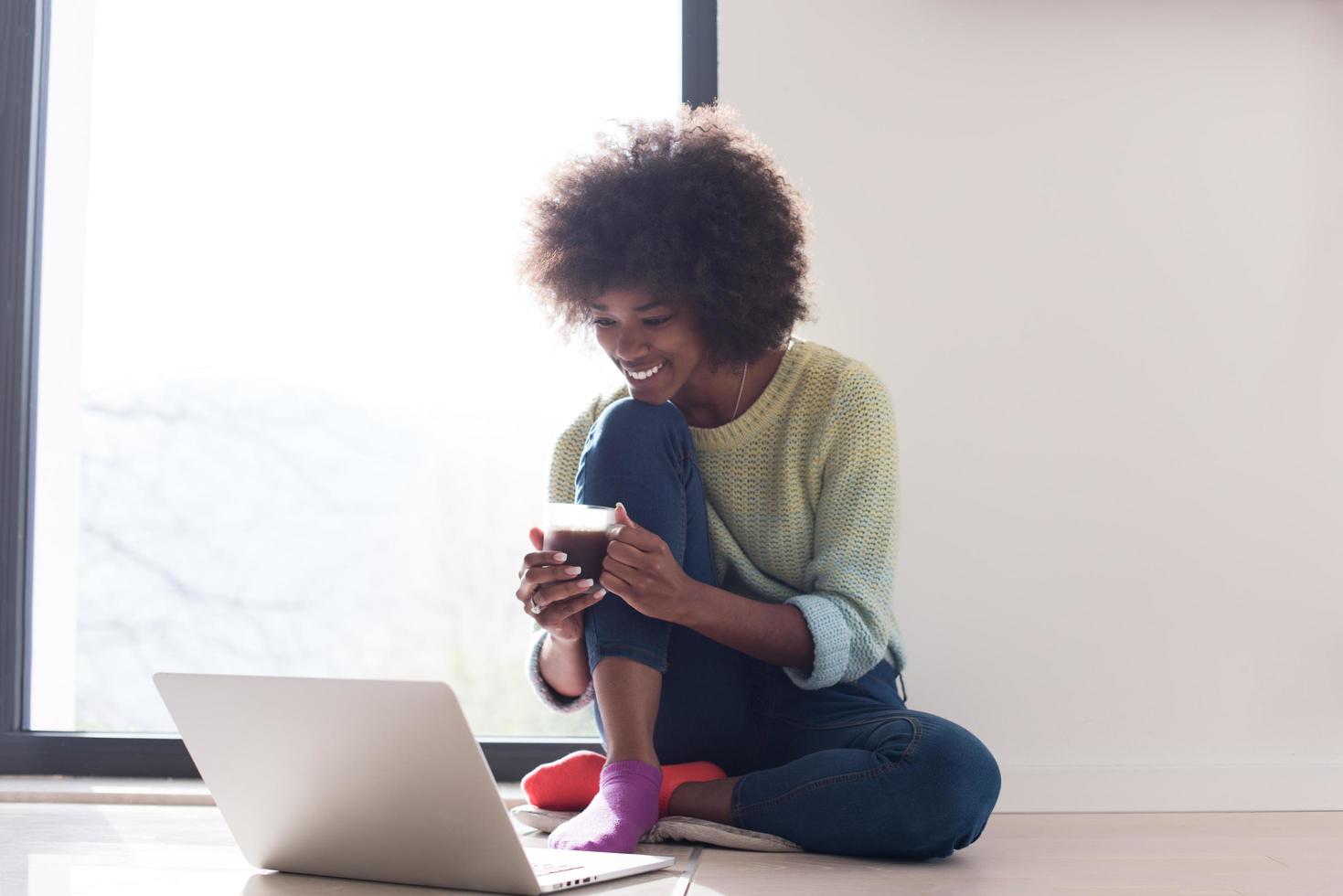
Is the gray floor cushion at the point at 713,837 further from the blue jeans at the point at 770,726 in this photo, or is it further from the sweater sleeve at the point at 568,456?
the sweater sleeve at the point at 568,456

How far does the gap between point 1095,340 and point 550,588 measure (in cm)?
116

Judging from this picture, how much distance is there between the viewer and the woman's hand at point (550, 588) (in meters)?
1.45

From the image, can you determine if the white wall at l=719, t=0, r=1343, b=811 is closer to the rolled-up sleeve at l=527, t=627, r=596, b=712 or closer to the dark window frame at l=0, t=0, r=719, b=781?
the rolled-up sleeve at l=527, t=627, r=596, b=712

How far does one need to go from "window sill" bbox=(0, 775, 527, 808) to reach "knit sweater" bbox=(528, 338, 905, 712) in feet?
1.87

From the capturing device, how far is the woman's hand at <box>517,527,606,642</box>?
145cm

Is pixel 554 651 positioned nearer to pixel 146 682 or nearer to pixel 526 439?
pixel 526 439

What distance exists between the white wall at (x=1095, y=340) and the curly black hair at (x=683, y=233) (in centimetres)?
32

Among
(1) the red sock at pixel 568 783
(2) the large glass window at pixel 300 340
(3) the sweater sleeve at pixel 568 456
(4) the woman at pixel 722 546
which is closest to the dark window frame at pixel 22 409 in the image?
(2) the large glass window at pixel 300 340

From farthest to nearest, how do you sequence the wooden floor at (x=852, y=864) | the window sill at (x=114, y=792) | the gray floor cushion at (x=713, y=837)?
the window sill at (x=114, y=792)
the gray floor cushion at (x=713, y=837)
the wooden floor at (x=852, y=864)

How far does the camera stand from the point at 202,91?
111 inches

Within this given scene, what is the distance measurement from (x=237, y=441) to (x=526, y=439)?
2.74 ft

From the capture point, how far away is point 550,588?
1.46 meters

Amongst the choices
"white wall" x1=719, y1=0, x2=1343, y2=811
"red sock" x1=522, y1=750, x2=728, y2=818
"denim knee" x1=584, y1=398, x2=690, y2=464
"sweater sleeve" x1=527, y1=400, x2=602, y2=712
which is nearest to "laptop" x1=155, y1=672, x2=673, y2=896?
"red sock" x1=522, y1=750, x2=728, y2=818

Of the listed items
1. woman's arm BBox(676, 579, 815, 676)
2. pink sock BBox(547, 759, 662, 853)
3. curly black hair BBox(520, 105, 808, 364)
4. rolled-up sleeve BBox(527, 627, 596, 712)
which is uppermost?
curly black hair BBox(520, 105, 808, 364)
